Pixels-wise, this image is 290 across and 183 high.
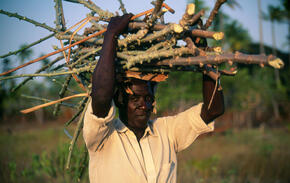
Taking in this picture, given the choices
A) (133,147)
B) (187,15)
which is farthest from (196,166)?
(187,15)

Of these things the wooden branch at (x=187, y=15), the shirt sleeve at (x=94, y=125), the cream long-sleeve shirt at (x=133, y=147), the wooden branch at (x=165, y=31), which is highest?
the wooden branch at (x=187, y=15)

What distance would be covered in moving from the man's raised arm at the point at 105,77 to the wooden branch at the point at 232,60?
35 cm

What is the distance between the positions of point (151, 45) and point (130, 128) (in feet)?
2.24

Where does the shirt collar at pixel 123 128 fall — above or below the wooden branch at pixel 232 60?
below

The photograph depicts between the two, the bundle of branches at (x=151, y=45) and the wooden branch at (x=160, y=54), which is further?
the wooden branch at (x=160, y=54)

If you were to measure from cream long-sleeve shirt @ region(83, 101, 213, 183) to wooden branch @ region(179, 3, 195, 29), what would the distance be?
0.67 m

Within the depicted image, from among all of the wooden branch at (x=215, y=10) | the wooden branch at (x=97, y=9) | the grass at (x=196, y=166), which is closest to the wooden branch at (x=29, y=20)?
the wooden branch at (x=97, y=9)

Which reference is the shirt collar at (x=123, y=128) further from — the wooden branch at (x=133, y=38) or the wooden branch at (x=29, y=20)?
the wooden branch at (x=29, y=20)

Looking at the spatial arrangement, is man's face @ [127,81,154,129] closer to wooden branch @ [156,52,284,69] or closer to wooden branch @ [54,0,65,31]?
wooden branch @ [156,52,284,69]

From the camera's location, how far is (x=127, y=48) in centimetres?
183

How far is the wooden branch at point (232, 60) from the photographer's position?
1.30 m

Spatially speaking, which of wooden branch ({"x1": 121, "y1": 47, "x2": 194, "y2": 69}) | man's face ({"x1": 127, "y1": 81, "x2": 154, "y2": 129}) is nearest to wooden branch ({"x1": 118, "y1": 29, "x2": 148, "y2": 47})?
wooden branch ({"x1": 121, "y1": 47, "x2": 194, "y2": 69})

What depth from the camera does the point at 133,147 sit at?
6.34ft

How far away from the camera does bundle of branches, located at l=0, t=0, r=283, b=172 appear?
58.1 inches
